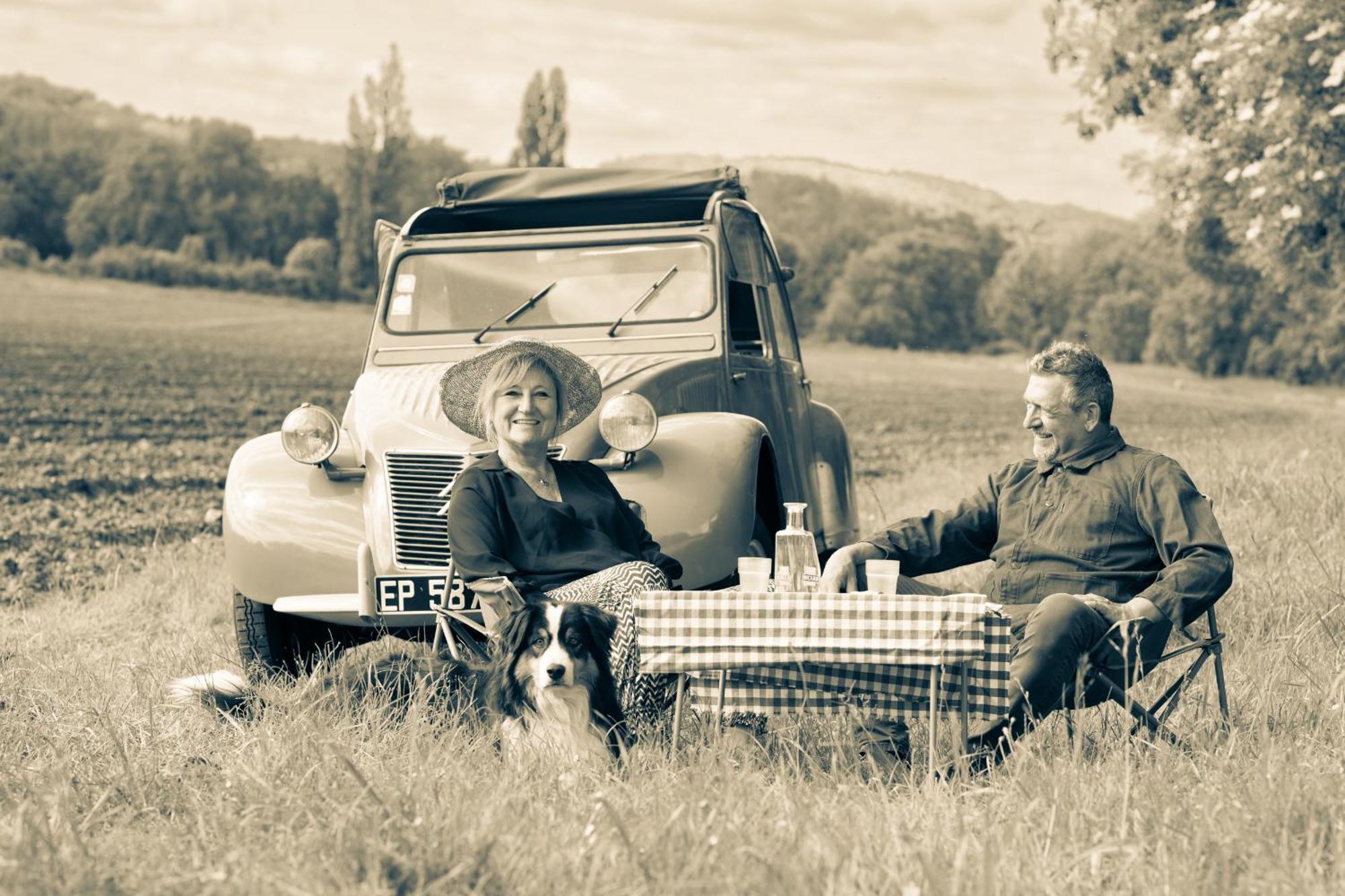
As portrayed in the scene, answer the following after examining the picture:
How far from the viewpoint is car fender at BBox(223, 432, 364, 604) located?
496 cm

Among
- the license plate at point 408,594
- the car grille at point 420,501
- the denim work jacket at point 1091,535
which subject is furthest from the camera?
the car grille at point 420,501

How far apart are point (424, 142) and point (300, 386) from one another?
6370 centimetres

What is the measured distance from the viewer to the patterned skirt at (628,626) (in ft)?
12.6

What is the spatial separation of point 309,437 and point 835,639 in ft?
8.47

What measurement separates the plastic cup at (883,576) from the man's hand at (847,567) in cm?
18

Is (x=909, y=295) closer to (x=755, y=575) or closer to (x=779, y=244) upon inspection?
(x=779, y=244)

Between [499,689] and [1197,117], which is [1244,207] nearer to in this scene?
[1197,117]

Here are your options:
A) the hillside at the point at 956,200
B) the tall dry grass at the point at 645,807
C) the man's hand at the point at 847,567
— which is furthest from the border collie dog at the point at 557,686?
the hillside at the point at 956,200

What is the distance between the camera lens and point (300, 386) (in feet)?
98.4

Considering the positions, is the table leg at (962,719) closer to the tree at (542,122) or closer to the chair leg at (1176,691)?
the chair leg at (1176,691)

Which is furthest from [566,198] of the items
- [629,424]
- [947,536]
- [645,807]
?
[645,807]

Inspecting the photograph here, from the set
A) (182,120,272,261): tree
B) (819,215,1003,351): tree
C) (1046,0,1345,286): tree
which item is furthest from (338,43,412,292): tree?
(1046,0,1345,286): tree

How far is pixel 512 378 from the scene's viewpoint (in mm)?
→ 4309

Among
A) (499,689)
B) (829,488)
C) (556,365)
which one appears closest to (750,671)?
(499,689)
